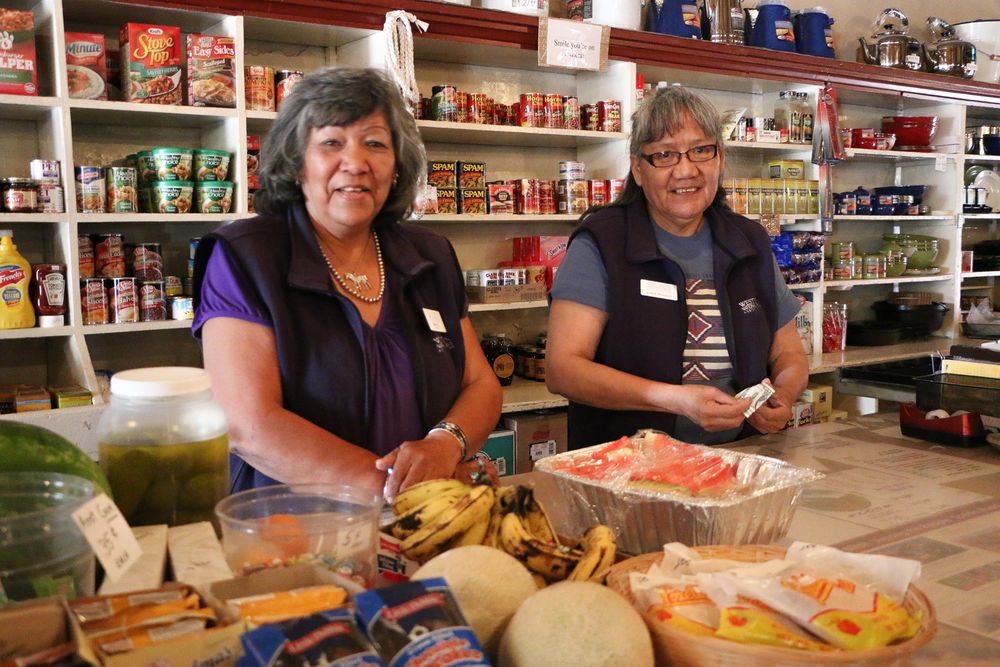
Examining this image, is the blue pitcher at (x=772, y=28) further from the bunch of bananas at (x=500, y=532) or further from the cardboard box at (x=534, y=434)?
the bunch of bananas at (x=500, y=532)

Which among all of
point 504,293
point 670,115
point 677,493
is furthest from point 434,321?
point 504,293

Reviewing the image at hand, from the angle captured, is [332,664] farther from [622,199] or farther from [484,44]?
[484,44]

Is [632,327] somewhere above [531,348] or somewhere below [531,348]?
above

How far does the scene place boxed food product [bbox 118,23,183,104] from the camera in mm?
2785

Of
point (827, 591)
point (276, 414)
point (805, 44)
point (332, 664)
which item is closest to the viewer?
point (332, 664)

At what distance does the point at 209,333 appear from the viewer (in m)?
1.60

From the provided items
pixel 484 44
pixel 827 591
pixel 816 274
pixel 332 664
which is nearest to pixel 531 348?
pixel 484 44

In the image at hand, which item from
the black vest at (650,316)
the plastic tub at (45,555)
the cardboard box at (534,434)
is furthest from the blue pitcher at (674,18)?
the plastic tub at (45,555)

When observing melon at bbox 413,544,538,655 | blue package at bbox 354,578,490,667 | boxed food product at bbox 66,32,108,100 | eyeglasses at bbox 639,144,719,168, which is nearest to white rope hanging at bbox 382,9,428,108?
boxed food product at bbox 66,32,108,100

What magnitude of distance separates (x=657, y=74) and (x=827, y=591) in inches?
142

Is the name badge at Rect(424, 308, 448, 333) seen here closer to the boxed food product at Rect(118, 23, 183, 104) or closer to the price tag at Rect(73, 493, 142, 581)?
the price tag at Rect(73, 493, 142, 581)

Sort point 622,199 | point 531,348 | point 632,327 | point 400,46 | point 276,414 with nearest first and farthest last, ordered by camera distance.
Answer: point 276,414
point 632,327
point 622,199
point 400,46
point 531,348

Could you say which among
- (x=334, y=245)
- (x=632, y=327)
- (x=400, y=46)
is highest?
(x=400, y=46)

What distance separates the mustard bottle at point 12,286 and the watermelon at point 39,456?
192 centimetres
